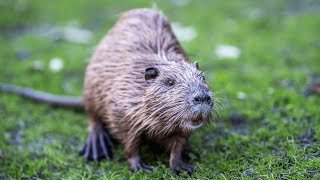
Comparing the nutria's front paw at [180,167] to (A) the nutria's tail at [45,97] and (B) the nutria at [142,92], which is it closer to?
(B) the nutria at [142,92]

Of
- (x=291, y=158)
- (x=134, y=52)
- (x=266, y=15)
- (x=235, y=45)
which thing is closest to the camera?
(x=291, y=158)

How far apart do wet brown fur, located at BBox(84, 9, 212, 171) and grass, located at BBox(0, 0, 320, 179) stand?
0.23 metres

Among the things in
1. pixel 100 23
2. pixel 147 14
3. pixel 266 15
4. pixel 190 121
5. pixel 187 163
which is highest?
pixel 266 15

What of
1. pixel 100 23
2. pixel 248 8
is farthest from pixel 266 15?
pixel 100 23

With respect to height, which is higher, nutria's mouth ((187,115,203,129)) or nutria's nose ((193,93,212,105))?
nutria's nose ((193,93,212,105))

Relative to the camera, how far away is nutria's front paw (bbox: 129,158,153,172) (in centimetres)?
335

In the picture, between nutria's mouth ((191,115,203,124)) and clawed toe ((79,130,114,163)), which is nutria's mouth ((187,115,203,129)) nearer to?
nutria's mouth ((191,115,203,124))

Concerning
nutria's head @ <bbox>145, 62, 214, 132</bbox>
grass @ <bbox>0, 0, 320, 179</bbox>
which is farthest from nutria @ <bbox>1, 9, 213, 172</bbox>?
grass @ <bbox>0, 0, 320, 179</bbox>

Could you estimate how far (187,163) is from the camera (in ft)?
11.2

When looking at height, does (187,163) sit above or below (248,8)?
below

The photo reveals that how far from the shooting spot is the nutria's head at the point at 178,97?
2.88m

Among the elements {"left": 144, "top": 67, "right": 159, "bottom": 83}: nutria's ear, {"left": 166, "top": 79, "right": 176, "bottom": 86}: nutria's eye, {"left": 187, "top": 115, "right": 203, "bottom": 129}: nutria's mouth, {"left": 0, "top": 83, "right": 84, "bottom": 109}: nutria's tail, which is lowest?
{"left": 187, "top": 115, "right": 203, "bottom": 129}: nutria's mouth

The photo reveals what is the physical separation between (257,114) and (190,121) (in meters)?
1.39

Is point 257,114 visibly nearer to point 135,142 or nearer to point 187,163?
point 187,163
